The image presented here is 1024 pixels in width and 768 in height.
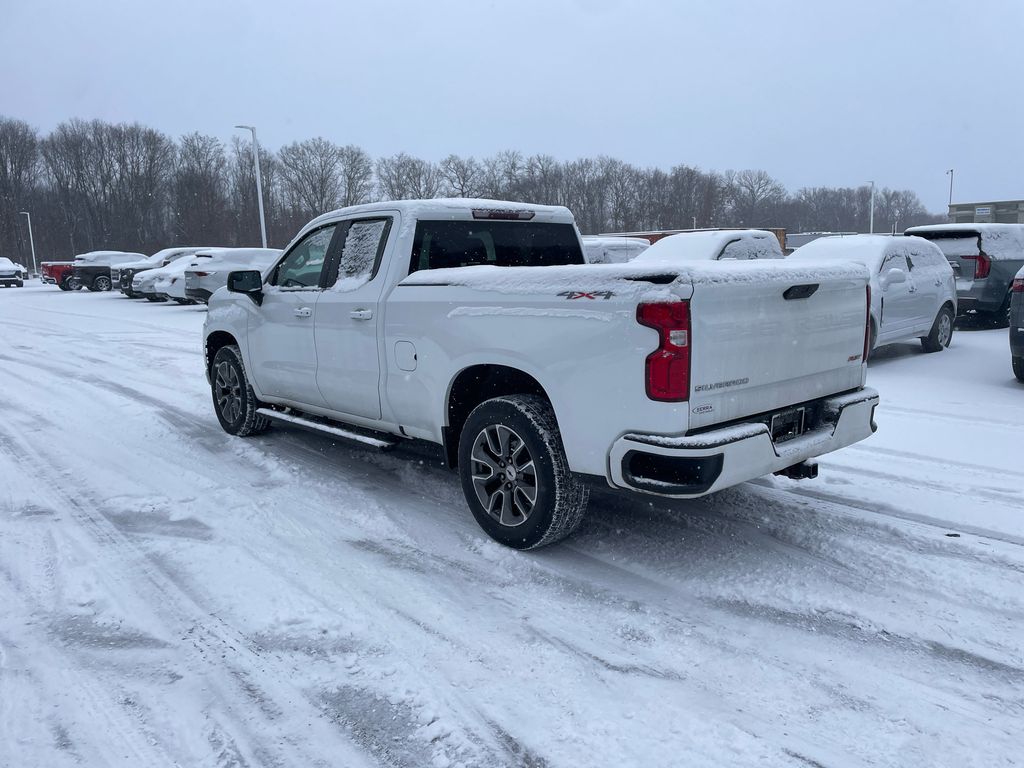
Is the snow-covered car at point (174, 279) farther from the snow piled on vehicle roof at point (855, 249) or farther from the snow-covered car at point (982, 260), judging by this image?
Result: the snow-covered car at point (982, 260)

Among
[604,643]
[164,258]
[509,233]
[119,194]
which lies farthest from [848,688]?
[119,194]

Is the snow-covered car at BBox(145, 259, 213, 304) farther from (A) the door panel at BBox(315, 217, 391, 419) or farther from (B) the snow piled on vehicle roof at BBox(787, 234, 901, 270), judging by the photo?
(A) the door panel at BBox(315, 217, 391, 419)

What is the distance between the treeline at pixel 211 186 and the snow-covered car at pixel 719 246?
197 ft

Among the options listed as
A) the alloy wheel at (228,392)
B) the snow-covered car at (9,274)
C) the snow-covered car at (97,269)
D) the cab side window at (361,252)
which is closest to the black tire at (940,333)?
the cab side window at (361,252)

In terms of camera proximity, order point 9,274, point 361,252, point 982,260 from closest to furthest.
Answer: point 361,252 → point 982,260 → point 9,274

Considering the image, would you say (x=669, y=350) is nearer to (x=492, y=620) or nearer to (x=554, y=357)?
(x=554, y=357)

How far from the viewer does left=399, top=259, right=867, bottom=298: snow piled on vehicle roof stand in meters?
3.54

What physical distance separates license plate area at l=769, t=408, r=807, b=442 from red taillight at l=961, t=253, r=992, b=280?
35.8 ft

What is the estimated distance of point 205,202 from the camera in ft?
243

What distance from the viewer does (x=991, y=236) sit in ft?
42.9

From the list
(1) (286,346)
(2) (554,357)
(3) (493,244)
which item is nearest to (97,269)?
(1) (286,346)

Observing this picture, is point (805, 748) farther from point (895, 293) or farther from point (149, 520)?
point (895, 293)

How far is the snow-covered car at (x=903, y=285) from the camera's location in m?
10.1

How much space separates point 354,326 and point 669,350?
256 centimetres
